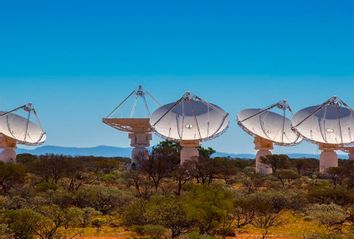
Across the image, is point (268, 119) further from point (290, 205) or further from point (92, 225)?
point (92, 225)

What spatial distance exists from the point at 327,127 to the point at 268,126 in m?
7.85

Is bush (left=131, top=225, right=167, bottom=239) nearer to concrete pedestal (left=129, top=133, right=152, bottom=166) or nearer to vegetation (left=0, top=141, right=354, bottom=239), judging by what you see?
vegetation (left=0, top=141, right=354, bottom=239)

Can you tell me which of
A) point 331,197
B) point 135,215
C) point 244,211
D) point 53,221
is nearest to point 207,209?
point 135,215

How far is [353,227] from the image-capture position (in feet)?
112

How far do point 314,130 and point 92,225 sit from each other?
148ft


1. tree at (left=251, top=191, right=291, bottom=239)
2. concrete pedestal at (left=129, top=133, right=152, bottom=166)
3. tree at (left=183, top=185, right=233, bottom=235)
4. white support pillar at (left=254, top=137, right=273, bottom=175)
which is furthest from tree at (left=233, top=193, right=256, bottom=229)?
concrete pedestal at (left=129, top=133, right=152, bottom=166)

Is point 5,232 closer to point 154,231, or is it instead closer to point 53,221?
point 53,221

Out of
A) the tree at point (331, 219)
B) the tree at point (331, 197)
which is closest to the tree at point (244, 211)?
the tree at point (331, 219)

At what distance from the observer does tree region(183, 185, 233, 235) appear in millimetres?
30828

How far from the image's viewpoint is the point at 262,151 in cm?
8331

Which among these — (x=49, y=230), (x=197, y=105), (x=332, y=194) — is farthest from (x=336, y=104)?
(x=49, y=230)

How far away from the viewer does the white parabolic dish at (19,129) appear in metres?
83.2

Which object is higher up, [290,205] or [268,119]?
[268,119]

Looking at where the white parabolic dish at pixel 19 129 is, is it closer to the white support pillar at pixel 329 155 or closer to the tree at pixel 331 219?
the white support pillar at pixel 329 155
